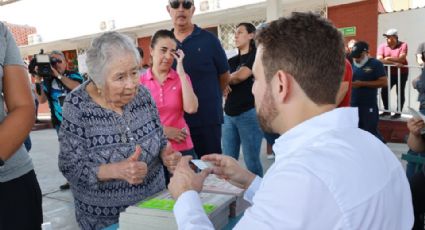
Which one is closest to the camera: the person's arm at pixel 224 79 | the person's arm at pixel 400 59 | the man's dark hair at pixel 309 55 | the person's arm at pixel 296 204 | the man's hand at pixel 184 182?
Answer: the person's arm at pixel 296 204

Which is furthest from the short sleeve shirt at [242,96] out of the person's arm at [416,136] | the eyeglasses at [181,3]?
the person's arm at [416,136]

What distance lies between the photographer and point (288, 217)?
77 centimetres

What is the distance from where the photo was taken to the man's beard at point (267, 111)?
998mm

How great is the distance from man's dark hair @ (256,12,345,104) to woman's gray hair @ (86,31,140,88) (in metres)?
0.84

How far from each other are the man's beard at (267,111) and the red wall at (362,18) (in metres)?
7.62

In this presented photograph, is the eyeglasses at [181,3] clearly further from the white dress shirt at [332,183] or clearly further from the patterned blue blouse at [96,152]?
the white dress shirt at [332,183]

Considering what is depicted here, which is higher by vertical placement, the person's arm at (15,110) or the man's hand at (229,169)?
the person's arm at (15,110)

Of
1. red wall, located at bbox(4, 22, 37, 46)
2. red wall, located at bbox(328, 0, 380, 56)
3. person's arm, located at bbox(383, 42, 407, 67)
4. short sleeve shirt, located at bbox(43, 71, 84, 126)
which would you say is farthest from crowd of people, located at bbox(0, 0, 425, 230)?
red wall, located at bbox(4, 22, 37, 46)

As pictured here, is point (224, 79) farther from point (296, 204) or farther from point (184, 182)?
point (296, 204)

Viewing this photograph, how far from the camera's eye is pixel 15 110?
128cm

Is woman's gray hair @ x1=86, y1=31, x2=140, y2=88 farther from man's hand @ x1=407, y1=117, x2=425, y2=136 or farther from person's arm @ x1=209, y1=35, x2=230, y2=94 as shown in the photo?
man's hand @ x1=407, y1=117, x2=425, y2=136

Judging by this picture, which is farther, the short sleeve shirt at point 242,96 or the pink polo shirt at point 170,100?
the short sleeve shirt at point 242,96

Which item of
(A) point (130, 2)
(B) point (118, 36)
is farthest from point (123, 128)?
(A) point (130, 2)

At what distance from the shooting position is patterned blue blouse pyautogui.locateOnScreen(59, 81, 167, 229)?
1596mm
